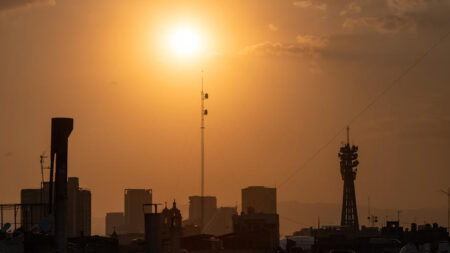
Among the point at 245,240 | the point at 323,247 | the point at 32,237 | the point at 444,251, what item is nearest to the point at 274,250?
the point at 323,247

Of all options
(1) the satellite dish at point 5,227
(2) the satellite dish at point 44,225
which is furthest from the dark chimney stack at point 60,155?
(1) the satellite dish at point 5,227

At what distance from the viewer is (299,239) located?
14138 centimetres

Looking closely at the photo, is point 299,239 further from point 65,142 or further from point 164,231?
point 65,142

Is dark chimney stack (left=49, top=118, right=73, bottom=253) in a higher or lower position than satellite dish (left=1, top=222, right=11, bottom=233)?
higher

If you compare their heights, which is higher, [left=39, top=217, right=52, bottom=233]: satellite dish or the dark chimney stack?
the dark chimney stack

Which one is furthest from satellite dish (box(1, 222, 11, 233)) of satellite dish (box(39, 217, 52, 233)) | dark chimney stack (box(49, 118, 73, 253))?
dark chimney stack (box(49, 118, 73, 253))

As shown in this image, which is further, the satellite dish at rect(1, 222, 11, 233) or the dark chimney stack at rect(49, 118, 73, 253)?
the satellite dish at rect(1, 222, 11, 233)

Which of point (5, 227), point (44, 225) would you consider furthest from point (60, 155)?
point (5, 227)

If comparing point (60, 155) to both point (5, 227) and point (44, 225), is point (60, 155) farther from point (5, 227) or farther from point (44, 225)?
point (5, 227)

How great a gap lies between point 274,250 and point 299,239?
22.2 metres

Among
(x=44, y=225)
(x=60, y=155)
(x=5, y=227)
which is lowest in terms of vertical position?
(x=5, y=227)

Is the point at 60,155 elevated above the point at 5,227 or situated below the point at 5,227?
above

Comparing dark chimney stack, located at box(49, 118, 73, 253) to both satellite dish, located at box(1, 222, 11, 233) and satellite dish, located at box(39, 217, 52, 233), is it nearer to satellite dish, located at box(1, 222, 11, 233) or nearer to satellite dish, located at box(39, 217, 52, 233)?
Result: satellite dish, located at box(39, 217, 52, 233)

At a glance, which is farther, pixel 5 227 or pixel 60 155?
pixel 5 227
